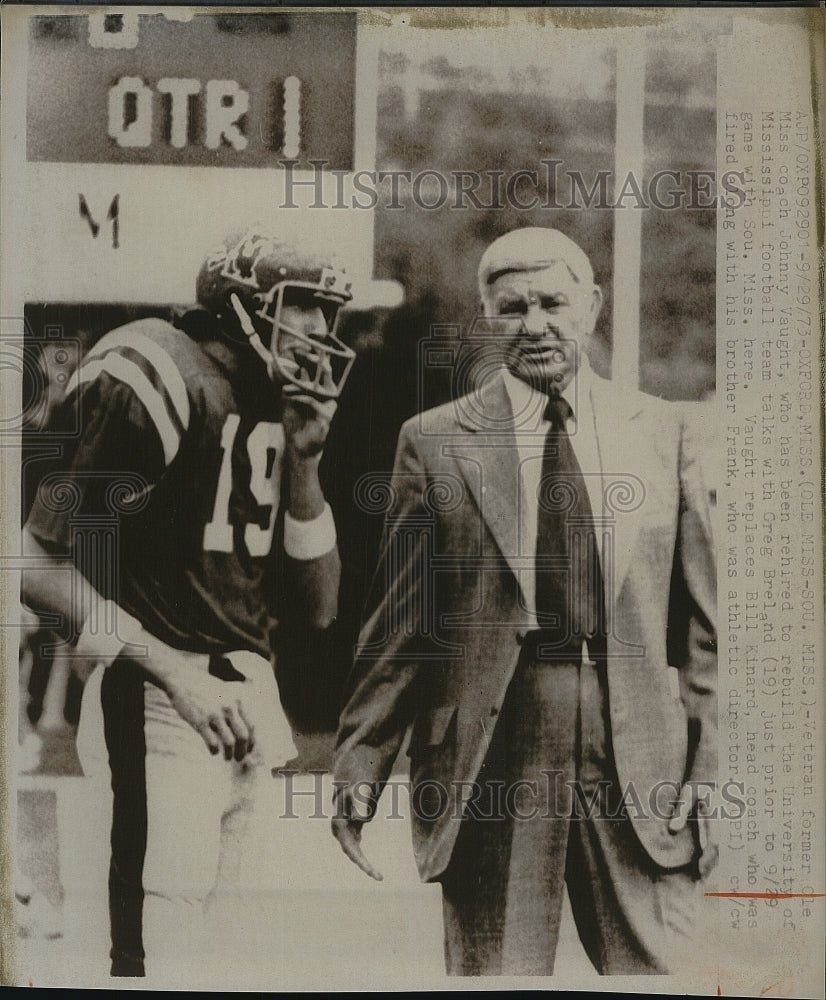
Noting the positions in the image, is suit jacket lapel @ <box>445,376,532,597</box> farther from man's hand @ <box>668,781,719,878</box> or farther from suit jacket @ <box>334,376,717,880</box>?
man's hand @ <box>668,781,719,878</box>

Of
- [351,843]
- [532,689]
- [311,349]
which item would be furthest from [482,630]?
[311,349]

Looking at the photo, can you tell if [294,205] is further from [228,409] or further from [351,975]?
[351,975]

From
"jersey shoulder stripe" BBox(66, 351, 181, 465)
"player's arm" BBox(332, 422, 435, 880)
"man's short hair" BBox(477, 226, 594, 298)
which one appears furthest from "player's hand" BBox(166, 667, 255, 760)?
"man's short hair" BBox(477, 226, 594, 298)

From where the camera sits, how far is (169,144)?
0.91 meters

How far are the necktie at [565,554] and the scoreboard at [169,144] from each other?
306 millimetres

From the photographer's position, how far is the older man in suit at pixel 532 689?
89cm

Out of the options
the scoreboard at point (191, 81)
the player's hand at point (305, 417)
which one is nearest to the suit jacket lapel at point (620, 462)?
the player's hand at point (305, 417)

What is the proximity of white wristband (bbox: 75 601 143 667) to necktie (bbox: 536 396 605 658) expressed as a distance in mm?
556

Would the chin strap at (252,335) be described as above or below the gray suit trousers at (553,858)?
above

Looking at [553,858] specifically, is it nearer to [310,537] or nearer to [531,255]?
[310,537]

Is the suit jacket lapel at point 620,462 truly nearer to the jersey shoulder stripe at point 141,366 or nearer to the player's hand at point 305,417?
the player's hand at point 305,417

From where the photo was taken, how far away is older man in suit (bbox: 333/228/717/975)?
35.2 inches

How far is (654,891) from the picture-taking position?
0.90m

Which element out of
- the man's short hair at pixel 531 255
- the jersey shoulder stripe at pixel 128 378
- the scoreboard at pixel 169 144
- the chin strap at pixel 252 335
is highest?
the scoreboard at pixel 169 144
